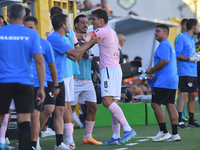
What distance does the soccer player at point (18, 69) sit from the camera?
3.23 metres

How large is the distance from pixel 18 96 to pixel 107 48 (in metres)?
2.11

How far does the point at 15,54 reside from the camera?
326 centimetres

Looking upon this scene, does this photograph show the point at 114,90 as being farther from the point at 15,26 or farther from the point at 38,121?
the point at 15,26

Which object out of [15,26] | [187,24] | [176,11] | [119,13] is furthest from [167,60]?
[176,11]

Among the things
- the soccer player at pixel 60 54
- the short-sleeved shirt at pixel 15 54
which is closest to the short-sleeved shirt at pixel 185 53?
the soccer player at pixel 60 54

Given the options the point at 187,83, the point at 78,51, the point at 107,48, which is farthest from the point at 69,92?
the point at 187,83

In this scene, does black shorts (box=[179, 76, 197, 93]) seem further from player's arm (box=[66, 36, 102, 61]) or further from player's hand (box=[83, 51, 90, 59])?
player's arm (box=[66, 36, 102, 61])

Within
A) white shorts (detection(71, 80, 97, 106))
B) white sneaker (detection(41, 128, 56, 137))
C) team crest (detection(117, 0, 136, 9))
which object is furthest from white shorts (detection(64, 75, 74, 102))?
team crest (detection(117, 0, 136, 9))

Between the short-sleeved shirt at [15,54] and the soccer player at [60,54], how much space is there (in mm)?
1211

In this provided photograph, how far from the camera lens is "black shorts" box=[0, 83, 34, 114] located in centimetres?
321

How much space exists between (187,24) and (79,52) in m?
3.47

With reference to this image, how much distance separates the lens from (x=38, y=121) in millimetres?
4094

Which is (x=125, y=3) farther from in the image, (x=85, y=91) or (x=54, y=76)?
(x=54, y=76)

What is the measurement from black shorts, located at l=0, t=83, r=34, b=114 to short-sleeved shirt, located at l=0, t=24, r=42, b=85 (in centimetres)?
5
